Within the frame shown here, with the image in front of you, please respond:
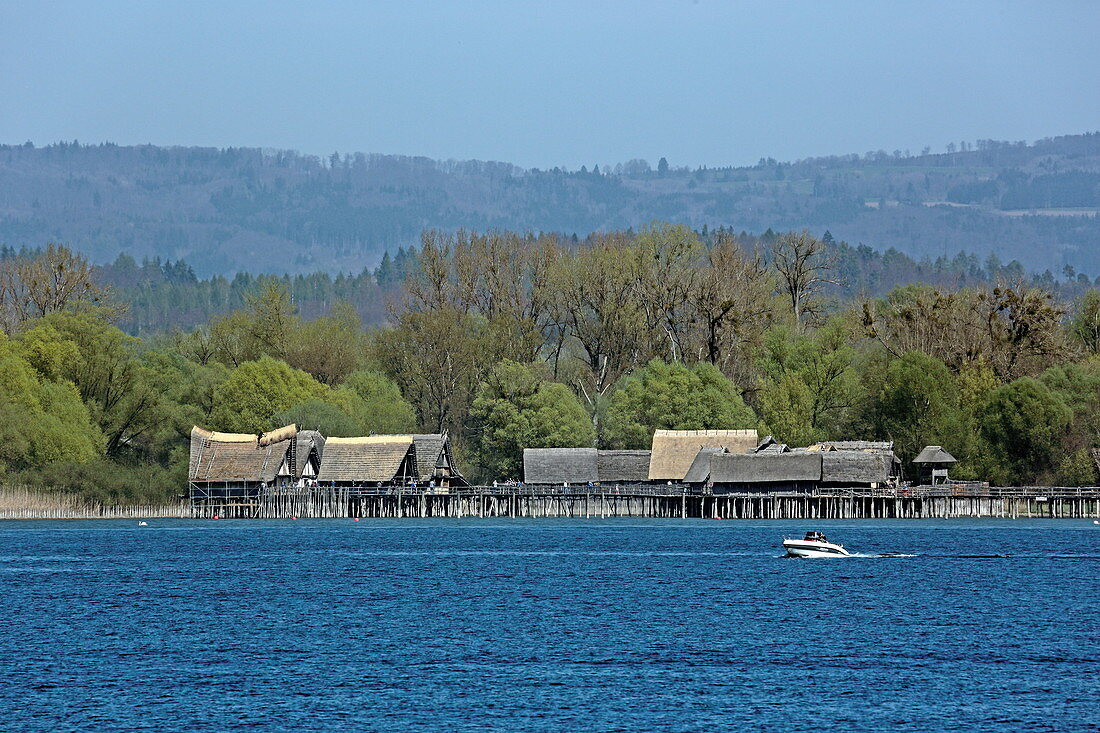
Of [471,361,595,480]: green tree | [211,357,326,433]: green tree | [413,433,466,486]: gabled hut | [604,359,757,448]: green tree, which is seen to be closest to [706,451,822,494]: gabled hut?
[604,359,757,448]: green tree

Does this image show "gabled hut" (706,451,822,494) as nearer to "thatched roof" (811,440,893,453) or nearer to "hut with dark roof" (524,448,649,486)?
"thatched roof" (811,440,893,453)

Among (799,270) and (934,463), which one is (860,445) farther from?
(799,270)

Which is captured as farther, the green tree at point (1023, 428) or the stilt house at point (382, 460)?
the stilt house at point (382, 460)

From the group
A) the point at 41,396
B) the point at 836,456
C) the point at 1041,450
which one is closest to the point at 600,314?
the point at 836,456

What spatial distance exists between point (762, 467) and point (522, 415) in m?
15.6

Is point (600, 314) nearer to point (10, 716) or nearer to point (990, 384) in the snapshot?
point (990, 384)

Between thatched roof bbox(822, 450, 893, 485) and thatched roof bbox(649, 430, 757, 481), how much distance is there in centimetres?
536

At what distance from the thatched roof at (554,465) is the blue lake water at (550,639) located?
28.6 meters

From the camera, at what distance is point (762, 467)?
309 feet

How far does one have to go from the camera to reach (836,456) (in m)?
93.2

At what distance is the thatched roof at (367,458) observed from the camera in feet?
320

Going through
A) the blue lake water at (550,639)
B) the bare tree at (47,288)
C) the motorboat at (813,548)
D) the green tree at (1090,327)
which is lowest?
the blue lake water at (550,639)

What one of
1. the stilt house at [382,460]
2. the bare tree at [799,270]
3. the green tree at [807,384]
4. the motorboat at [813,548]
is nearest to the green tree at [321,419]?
the stilt house at [382,460]

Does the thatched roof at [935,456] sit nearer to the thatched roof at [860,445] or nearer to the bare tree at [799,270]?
the thatched roof at [860,445]
